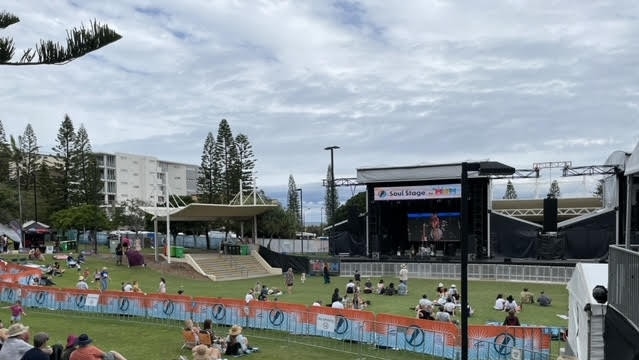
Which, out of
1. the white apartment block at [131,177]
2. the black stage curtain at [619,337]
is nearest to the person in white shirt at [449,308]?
the black stage curtain at [619,337]

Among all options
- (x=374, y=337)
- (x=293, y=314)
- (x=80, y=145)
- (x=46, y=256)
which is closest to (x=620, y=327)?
(x=374, y=337)

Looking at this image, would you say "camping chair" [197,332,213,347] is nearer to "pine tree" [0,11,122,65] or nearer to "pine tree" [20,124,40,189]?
"pine tree" [0,11,122,65]

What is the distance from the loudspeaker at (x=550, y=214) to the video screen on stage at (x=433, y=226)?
6.04m

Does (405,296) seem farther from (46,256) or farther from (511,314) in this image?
(46,256)

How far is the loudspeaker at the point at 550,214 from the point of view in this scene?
125 feet

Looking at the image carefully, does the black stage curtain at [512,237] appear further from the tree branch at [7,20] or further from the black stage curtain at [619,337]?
the tree branch at [7,20]

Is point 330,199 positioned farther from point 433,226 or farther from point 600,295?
point 600,295

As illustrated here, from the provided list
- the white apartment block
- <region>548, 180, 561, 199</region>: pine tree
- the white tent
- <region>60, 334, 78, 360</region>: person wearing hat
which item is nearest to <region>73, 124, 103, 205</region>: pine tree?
the white apartment block

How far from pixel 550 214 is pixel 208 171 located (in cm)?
3798

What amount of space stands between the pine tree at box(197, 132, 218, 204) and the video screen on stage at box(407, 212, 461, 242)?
2747cm

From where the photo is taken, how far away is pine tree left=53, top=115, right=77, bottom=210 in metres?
65.4

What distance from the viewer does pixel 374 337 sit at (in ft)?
52.7

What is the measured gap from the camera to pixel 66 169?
6575 cm

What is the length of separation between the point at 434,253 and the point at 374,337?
2762cm
